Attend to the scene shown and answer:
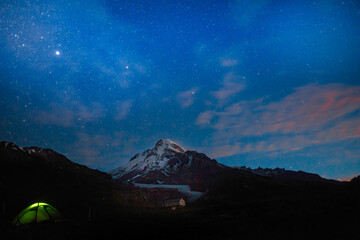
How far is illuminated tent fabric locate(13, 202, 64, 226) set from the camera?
77.4 feet

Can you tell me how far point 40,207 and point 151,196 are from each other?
308 ft

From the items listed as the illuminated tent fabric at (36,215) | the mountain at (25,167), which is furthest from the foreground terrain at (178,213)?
the illuminated tent fabric at (36,215)

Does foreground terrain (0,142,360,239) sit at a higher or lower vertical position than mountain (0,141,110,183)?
lower

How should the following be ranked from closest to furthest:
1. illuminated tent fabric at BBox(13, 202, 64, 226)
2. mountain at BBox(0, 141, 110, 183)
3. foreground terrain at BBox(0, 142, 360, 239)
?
foreground terrain at BBox(0, 142, 360, 239)
illuminated tent fabric at BBox(13, 202, 64, 226)
mountain at BBox(0, 141, 110, 183)

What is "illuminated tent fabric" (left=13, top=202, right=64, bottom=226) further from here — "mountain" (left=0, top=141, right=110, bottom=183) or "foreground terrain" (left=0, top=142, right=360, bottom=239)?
"mountain" (left=0, top=141, right=110, bottom=183)

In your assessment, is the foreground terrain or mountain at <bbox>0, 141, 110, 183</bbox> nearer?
the foreground terrain

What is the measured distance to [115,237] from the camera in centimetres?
1916

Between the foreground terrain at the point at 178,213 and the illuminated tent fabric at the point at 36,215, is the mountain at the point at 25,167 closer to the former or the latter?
the foreground terrain at the point at 178,213

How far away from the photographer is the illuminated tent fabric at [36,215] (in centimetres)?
2358

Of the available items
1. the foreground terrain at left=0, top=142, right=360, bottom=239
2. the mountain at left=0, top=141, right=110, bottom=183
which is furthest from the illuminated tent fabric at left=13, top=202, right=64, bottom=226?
the mountain at left=0, top=141, right=110, bottom=183

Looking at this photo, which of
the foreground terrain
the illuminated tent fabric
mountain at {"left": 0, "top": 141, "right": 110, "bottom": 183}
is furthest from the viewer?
mountain at {"left": 0, "top": 141, "right": 110, "bottom": 183}

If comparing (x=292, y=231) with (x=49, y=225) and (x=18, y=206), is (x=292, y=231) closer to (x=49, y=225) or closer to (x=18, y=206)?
A: (x=49, y=225)

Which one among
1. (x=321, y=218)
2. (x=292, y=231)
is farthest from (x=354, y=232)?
(x=321, y=218)

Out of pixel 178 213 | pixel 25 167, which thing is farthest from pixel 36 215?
pixel 25 167
